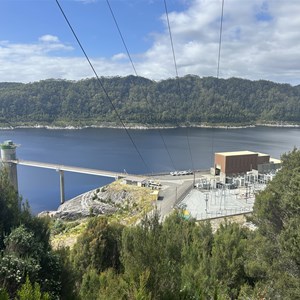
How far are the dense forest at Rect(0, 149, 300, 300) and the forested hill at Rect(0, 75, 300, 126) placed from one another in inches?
3069

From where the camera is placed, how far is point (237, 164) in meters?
25.4

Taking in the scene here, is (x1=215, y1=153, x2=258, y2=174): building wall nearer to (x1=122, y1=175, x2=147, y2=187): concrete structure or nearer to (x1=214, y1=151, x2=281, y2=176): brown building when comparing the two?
(x1=214, y1=151, x2=281, y2=176): brown building

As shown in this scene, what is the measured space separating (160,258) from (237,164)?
22.2 metres

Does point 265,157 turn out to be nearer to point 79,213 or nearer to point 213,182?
point 213,182

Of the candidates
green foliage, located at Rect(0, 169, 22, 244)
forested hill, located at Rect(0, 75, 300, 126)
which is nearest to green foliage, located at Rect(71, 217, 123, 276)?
green foliage, located at Rect(0, 169, 22, 244)

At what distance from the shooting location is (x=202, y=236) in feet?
29.5

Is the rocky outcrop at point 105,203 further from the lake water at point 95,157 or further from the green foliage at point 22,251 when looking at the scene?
the green foliage at point 22,251

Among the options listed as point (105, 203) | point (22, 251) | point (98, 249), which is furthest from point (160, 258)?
point (105, 203)

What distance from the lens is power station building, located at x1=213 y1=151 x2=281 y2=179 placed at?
25.1 meters

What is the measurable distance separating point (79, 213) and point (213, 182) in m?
9.77

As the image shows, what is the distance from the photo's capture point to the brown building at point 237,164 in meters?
25.1

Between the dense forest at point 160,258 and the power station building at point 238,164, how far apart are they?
15.1m

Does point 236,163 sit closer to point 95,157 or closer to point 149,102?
point 95,157

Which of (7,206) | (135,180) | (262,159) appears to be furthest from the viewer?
(262,159)
